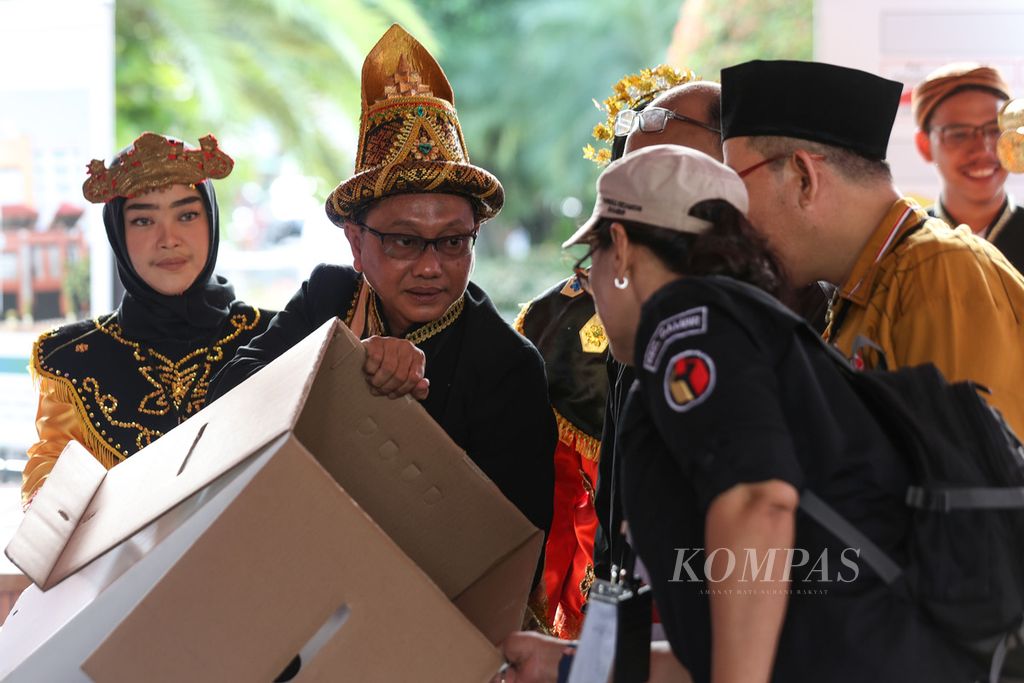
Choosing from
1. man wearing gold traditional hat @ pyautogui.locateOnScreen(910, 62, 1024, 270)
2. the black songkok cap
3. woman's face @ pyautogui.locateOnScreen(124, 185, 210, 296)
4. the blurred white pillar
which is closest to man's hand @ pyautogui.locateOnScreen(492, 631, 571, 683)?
the black songkok cap

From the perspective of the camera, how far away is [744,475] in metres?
1.14

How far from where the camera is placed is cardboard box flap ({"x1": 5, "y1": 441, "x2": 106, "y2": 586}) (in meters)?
1.51

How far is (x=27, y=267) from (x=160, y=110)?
2591 mm

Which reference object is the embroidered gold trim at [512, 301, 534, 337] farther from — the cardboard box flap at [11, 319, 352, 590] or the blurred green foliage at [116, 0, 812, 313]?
the blurred green foliage at [116, 0, 812, 313]

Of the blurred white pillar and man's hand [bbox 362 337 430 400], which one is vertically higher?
the blurred white pillar

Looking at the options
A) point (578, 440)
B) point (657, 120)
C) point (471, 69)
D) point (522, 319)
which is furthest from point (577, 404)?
point (471, 69)

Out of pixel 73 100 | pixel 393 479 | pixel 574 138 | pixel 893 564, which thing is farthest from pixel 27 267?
pixel 574 138

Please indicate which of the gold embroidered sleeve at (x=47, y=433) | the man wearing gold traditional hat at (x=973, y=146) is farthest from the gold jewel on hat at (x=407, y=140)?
the man wearing gold traditional hat at (x=973, y=146)

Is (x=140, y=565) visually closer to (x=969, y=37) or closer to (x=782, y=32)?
(x=969, y=37)

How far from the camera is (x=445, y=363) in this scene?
7.23 feet

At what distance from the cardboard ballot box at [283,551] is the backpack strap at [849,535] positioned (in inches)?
17.8

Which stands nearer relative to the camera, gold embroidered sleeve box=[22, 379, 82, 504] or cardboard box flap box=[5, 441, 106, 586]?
cardboard box flap box=[5, 441, 106, 586]

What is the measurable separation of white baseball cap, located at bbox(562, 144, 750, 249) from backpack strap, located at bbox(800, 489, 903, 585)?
1.12 feet

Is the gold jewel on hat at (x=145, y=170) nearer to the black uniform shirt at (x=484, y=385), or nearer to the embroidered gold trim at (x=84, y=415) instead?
the embroidered gold trim at (x=84, y=415)
